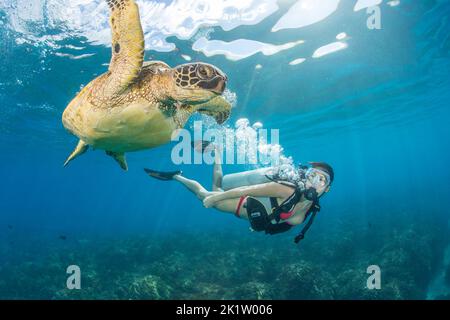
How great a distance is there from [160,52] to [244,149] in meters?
20.6

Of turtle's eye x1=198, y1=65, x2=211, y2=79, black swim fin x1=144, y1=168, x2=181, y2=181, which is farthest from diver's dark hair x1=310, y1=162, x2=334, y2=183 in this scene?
black swim fin x1=144, y1=168, x2=181, y2=181

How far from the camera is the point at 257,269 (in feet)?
36.9

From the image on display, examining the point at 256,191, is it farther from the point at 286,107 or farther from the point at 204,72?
the point at 286,107

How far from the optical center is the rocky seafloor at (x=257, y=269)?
941 centimetres

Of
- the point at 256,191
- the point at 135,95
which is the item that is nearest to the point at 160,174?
the point at 256,191

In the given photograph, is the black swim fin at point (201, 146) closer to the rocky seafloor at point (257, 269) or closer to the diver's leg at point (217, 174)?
the diver's leg at point (217, 174)

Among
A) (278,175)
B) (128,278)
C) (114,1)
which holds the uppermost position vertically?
(114,1)

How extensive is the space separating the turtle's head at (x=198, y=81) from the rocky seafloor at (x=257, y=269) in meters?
7.27

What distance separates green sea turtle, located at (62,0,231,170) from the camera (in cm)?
354

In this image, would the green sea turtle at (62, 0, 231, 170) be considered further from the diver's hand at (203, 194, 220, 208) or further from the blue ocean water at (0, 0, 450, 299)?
the blue ocean water at (0, 0, 450, 299)

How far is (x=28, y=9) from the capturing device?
818 cm

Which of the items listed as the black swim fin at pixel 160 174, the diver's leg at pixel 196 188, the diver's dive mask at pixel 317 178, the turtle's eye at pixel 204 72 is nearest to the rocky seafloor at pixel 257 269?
the diver's leg at pixel 196 188
